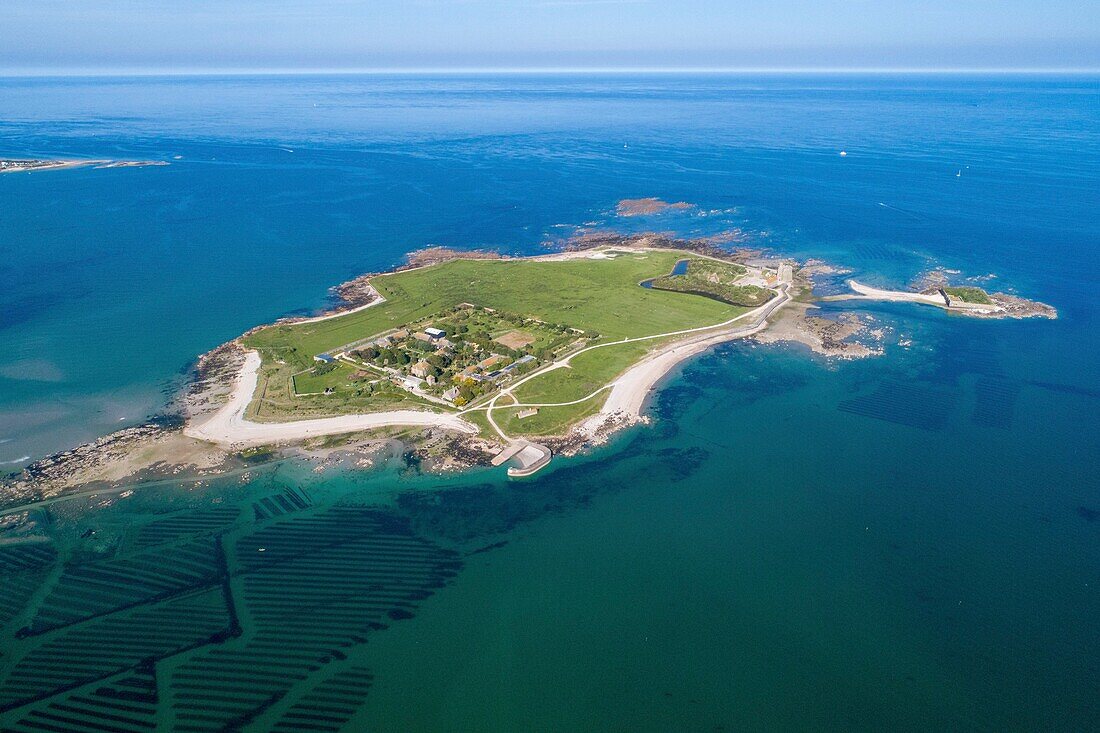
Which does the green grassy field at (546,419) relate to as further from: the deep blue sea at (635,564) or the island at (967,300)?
the island at (967,300)

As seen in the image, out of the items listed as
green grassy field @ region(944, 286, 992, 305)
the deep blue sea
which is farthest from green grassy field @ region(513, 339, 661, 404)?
green grassy field @ region(944, 286, 992, 305)

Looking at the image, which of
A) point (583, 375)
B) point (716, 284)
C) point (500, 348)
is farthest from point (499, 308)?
point (716, 284)

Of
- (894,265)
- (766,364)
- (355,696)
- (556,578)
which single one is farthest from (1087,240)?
(355,696)

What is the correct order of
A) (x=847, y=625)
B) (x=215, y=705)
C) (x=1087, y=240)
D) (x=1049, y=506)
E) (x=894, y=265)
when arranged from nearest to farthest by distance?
(x=215, y=705) → (x=847, y=625) → (x=1049, y=506) → (x=894, y=265) → (x=1087, y=240)

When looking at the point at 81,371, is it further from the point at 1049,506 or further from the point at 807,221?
the point at 807,221

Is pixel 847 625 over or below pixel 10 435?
below

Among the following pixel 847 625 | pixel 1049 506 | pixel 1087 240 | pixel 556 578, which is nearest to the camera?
pixel 847 625

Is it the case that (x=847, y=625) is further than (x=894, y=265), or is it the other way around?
(x=894, y=265)

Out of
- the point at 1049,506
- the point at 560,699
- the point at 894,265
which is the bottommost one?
the point at 560,699
